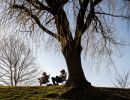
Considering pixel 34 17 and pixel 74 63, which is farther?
pixel 74 63

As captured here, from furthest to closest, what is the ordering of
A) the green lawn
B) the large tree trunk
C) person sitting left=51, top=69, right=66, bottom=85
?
person sitting left=51, top=69, right=66, bottom=85, the large tree trunk, the green lawn

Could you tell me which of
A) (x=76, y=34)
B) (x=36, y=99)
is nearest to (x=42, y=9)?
(x=76, y=34)

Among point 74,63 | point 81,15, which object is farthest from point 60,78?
point 81,15

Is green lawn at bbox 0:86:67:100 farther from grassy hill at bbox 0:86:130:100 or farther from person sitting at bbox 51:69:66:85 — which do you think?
person sitting at bbox 51:69:66:85

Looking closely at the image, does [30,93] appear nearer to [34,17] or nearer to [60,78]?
[34,17]

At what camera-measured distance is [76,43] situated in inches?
688

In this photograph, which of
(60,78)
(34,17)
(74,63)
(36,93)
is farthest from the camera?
(60,78)

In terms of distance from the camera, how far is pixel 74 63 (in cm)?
1772

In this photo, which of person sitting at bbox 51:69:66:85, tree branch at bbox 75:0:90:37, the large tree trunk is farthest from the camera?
person sitting at bbox 51:69:66:85

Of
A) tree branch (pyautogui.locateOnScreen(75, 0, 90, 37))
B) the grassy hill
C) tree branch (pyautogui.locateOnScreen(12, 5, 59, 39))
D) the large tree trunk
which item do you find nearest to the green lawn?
the grassy hill

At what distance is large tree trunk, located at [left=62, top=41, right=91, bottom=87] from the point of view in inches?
691

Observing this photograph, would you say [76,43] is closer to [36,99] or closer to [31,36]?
[31,36]

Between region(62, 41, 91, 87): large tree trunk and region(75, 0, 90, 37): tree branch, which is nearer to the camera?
region(75, 0, 90, 37): tree branch

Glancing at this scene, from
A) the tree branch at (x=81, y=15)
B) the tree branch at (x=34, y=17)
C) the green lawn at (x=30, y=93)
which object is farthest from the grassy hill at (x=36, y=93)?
the tree branch at (x=81, y=15)
